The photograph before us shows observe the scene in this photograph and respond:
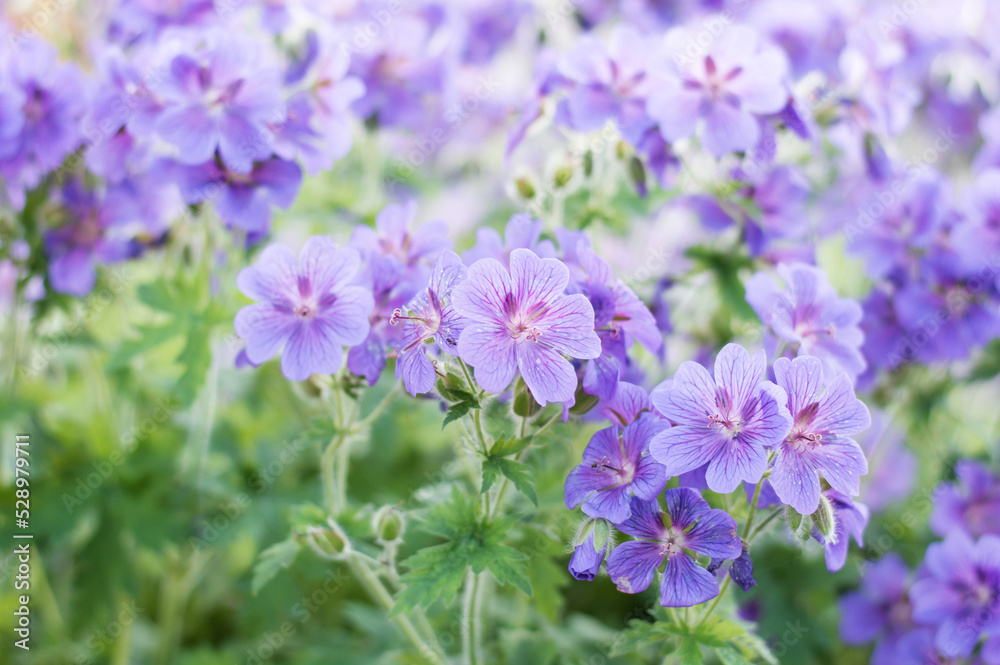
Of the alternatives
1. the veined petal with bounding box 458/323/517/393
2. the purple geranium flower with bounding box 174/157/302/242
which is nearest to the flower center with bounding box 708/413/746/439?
the veined petal with bounding box 458/323/517/393

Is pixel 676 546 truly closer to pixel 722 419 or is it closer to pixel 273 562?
pixel 722 419

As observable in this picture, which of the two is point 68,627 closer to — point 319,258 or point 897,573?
point 319,258

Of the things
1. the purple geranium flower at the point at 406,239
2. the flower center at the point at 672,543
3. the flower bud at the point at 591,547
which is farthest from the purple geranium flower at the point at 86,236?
the flower center at the point at 672,543

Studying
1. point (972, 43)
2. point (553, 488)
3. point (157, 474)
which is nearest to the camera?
point (553, 488)

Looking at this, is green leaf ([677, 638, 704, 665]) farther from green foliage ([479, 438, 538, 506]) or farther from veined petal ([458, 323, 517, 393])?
veined petal ([458, 323, 517, 393])

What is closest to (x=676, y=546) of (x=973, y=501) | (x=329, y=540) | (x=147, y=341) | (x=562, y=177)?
(x=329, y=540)

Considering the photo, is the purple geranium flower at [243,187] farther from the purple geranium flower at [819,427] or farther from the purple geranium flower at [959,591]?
the purple geranium flower at [959,591]

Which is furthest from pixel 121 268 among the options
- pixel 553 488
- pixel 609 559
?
pixel 609 559
